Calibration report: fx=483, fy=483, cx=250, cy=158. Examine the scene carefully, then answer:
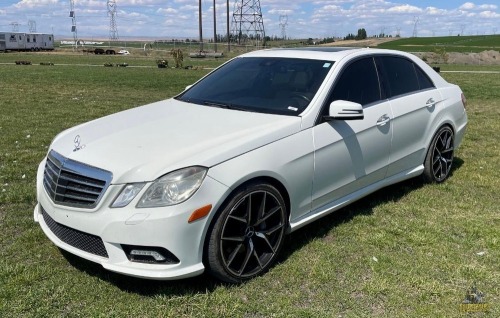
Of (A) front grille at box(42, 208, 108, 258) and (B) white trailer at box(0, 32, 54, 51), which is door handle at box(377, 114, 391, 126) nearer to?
(A) front grille at box(42, 208, 108, 258)

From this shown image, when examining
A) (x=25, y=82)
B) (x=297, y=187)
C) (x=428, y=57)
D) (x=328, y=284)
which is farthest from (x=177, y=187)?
(x=428, y=57)

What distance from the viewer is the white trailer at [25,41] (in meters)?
64.3

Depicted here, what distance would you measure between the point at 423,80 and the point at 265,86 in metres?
2.20

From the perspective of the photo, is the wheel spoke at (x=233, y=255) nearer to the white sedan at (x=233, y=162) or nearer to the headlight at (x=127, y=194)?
the white sedan at (x=233, y=162)

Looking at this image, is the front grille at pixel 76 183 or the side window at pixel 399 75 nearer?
the front grille at pixel 76 183

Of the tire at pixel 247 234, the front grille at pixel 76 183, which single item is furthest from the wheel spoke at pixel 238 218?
the front grille at pixel 76 183

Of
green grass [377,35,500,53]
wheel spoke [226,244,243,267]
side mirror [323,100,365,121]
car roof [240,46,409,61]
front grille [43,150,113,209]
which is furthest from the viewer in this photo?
green grass [377,35,500,53]

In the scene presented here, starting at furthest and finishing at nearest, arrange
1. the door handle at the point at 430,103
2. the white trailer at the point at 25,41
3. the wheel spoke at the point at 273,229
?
the white trailer at the point at 25,41 → the door handle at the point at 430,103 → the wheel spoke at the point at 273,229

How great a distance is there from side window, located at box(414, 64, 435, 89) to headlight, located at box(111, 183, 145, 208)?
374cm

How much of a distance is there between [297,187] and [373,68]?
72.4 inches

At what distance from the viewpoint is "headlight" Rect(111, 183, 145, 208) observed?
311 cm

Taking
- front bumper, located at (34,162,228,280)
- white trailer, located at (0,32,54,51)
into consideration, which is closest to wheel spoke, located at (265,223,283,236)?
front bumper, located at (34,162,228,280)

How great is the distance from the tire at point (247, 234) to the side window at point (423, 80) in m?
2.80

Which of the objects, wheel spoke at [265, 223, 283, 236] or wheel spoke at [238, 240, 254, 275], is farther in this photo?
wheel spoke at [265, 223, 283, 236]
